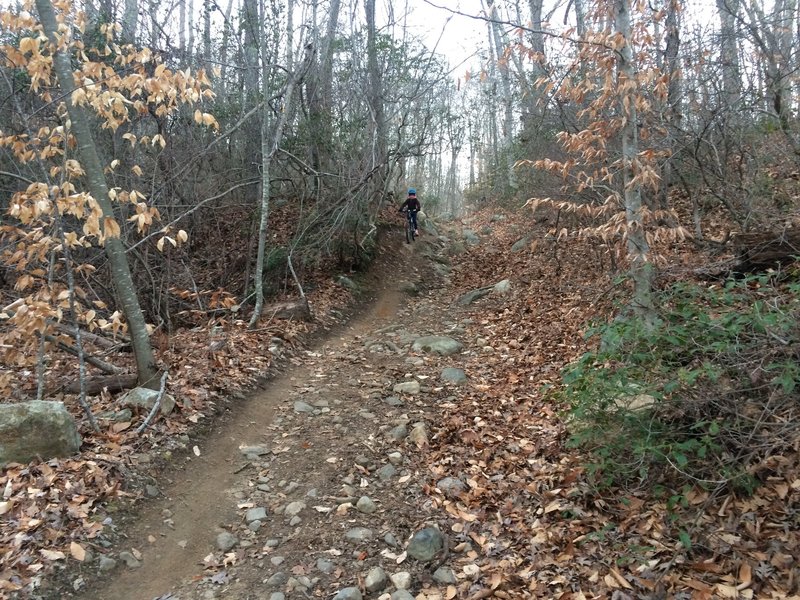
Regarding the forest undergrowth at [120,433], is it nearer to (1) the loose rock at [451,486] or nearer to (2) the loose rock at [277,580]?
(2) the loose rock at [277,580]

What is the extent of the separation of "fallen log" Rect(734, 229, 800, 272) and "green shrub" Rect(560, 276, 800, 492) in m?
1.58

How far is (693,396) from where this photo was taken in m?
3.76

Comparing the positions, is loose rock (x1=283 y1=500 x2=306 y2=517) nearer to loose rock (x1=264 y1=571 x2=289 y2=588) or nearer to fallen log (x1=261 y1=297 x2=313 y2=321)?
A: loose rock (x1=264 y1=571 x2=289 y2=588)

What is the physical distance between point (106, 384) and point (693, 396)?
6.05 meters

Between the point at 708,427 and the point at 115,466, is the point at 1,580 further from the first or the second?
the point at 708,427

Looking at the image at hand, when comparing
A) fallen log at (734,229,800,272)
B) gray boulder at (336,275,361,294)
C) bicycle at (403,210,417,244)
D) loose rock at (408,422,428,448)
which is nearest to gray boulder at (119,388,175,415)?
loose rock at (408,422,428,448)

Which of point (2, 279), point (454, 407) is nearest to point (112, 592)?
point (454, 407)

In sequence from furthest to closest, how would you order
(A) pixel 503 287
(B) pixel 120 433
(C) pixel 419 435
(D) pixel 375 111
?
(D) pixel 375 111 → (A) pixel 503 287 → (C) pixel 419 435 → (B) pixel 120 433

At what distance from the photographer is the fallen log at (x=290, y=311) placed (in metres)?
9.04

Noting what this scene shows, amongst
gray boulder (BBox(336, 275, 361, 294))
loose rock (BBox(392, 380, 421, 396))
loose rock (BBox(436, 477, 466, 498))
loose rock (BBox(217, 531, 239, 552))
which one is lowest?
loose rock (BBox(217, 531, 239, 552))

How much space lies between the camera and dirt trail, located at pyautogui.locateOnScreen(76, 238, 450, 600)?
375 cm

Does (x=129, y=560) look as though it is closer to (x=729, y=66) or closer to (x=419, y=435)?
(x=419, y=435)

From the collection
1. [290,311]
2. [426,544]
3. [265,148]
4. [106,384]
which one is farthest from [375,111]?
[426,544]

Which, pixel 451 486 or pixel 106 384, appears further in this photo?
pixel 106 384
